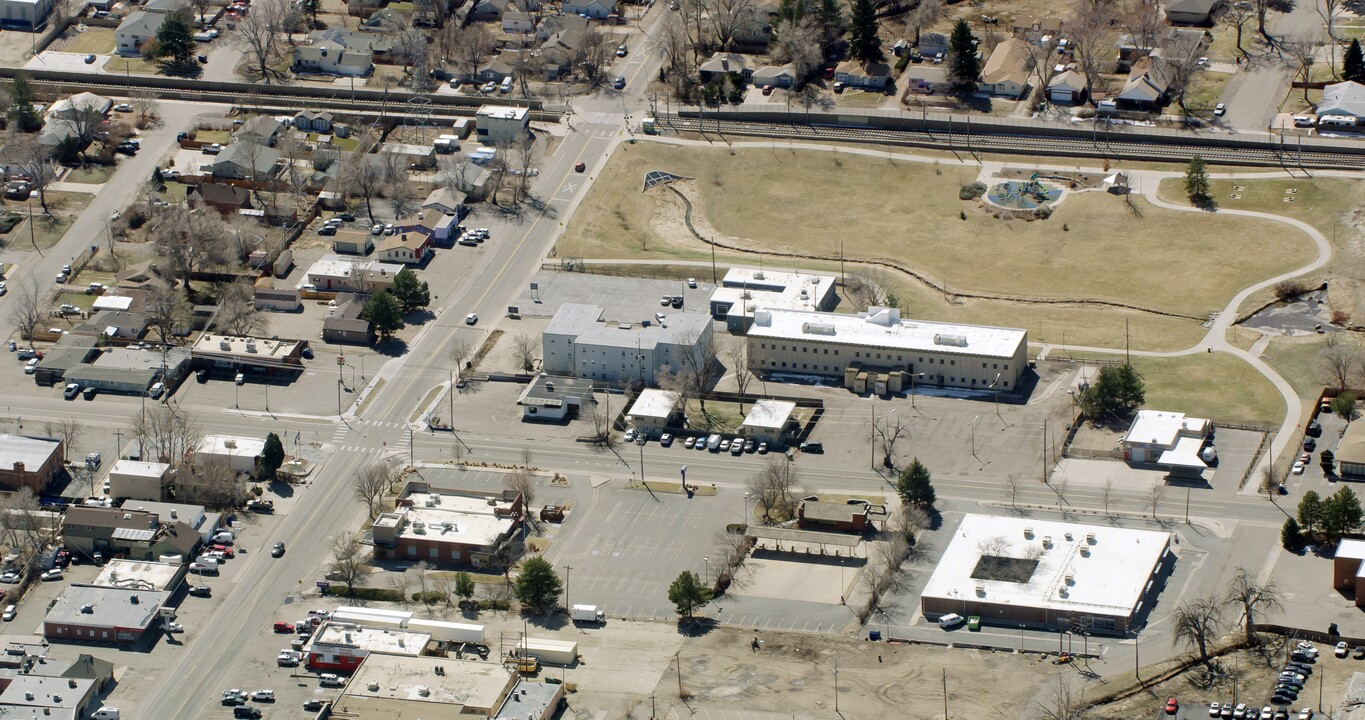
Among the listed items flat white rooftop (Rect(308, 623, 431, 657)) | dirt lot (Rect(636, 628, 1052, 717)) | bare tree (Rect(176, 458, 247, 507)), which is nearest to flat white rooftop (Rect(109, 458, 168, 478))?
bare tree (Rect(176, 458, 247, 507))

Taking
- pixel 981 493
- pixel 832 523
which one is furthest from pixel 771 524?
pixel 981 493

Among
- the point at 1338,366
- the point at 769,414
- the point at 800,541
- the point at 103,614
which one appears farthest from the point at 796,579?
the point at 1338,366

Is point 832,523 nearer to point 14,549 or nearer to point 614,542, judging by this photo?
point 614,542

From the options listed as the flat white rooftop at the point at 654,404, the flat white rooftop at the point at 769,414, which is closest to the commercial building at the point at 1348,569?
the flat white rooftop at the point at 769,414

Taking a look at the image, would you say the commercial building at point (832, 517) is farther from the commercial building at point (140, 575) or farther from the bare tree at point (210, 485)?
the commercial building at point (140, 575)

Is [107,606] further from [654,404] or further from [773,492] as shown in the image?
[773,492]

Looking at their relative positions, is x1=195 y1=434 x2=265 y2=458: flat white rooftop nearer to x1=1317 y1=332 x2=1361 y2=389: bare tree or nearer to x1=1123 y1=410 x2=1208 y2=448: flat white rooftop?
x1=1123 y1=410 x2=1208 y2=448: flat white rooftop
